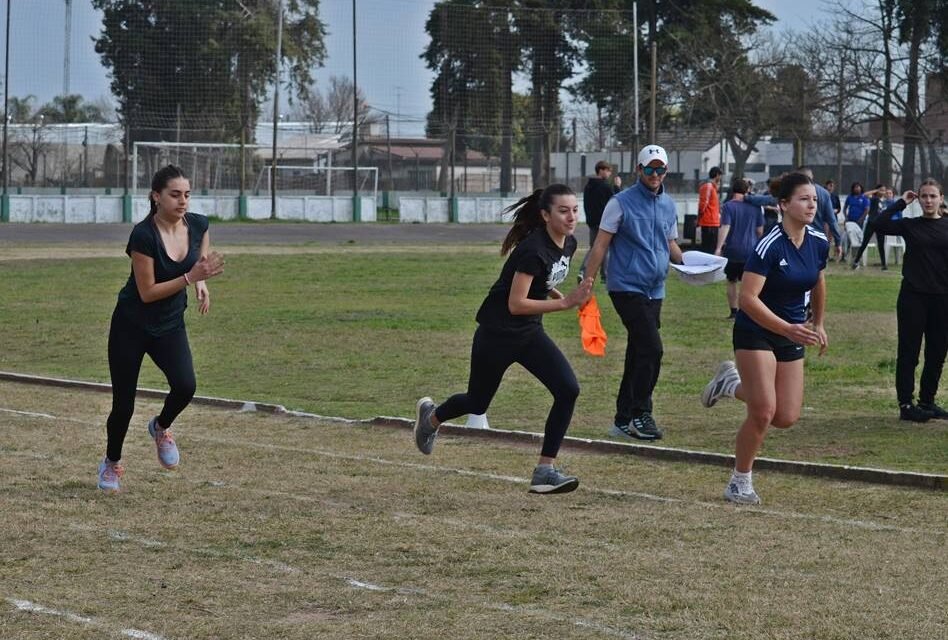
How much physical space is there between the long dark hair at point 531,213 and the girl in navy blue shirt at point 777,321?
45.7 inches

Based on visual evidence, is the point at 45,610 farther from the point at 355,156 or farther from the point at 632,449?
the point at 355,156

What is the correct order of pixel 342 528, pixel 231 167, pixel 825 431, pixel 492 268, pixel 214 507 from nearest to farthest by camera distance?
1. pixel 342 528
2. pixel 214 507
3. pixel 825 431
4. pixel 492 268
5. pixel 231 167

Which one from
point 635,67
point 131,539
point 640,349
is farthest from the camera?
point 635,67

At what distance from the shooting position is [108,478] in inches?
351

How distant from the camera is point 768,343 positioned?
8.41 meters

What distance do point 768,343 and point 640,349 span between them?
8.47 ft

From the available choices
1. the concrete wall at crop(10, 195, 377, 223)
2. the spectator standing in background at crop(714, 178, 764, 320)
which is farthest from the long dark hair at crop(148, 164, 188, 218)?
the concrete wall at crop(10, 195, 377, 223)

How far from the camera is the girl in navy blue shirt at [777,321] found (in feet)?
27.4

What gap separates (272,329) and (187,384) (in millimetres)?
9892

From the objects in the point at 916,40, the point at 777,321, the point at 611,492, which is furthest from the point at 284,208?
the point at 777,321

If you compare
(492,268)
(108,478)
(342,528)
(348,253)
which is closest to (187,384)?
(108,478)

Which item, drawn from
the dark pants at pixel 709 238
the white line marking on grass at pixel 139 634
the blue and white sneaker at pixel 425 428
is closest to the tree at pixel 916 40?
the dark pants at pixel 709 238

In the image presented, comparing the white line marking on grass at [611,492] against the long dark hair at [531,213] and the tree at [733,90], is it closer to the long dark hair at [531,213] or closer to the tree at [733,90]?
the long dark hair at [531,213]

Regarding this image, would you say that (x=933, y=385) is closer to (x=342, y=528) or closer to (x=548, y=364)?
(x=548, y=364)
